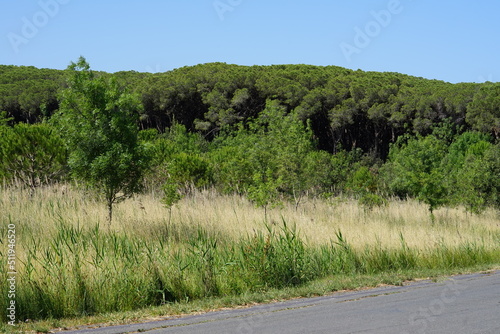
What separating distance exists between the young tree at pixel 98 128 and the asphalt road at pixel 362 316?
26.0ft

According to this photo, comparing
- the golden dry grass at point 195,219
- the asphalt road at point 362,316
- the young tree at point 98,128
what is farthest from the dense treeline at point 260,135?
the asphalt road at point 362,316

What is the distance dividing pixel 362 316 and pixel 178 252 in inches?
171

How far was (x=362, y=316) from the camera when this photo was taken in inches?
312

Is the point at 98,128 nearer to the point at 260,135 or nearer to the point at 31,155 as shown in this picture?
the point at 31,155

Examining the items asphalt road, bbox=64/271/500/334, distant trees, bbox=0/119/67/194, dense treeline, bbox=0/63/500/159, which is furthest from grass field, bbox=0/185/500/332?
dense treeline, bbox=0/63/500/159

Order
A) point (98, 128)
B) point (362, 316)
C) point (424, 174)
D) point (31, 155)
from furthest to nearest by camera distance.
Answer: point (424, 174) < point (31, 155) < point (98, 128) < point (362, 316)

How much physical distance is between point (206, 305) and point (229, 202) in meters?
10.7

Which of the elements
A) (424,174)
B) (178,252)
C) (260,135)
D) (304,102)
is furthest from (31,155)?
(304,102)

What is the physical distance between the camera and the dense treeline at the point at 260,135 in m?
15.5

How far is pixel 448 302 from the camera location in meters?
8.95

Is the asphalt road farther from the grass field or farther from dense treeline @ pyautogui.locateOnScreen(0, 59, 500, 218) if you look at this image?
dense treeline @ pyautogui.locateOnScreen(0, 59, 500, 218)

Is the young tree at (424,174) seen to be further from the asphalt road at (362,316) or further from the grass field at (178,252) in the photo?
the asphalt road at (362,316)

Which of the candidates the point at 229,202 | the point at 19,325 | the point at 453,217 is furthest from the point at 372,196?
the point at 19,325

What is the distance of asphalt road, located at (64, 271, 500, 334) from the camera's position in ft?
23.5
